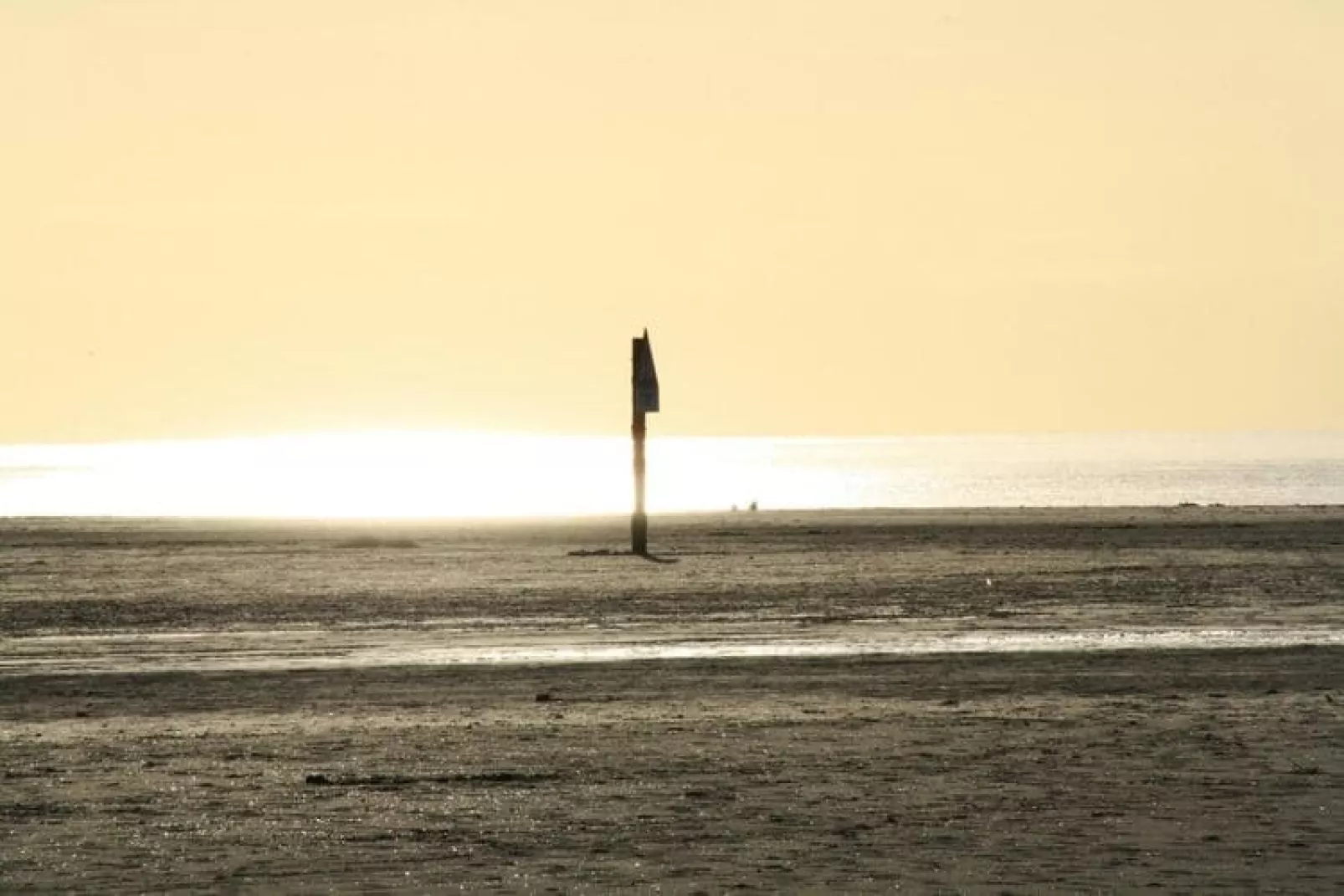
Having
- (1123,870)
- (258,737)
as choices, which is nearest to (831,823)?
(1123,870)

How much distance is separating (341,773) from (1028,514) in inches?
1965

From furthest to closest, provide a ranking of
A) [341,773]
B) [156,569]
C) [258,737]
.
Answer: [156,569] → [258,737] → [341,773]

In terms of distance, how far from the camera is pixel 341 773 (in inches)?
648

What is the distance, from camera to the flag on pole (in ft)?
147

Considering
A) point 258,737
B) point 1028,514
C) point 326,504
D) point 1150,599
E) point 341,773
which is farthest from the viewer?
point 326,504

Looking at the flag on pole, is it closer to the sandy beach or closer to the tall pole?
the tall pole

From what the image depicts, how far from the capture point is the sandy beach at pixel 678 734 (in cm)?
1306

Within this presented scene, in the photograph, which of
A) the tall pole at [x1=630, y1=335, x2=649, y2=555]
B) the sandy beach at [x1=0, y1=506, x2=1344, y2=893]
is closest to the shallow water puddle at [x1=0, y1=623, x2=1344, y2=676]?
the sandy beach at [x1=0, y1=506, x2=1344, y2=893]

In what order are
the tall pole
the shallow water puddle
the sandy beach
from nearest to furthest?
the sandy beach → the shallow water puddle → the tall pole

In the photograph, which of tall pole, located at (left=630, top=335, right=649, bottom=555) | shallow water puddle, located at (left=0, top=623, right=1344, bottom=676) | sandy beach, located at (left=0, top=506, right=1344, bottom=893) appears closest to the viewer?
sandy beach, located at (left=0, top=506, right=1344, bottom=893)

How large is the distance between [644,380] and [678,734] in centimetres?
2685

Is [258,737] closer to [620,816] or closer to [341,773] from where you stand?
[341,773]

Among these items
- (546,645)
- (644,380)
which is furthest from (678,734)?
(644,380)

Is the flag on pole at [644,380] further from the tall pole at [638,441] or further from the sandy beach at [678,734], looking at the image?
the sandy beach at [678,734]
